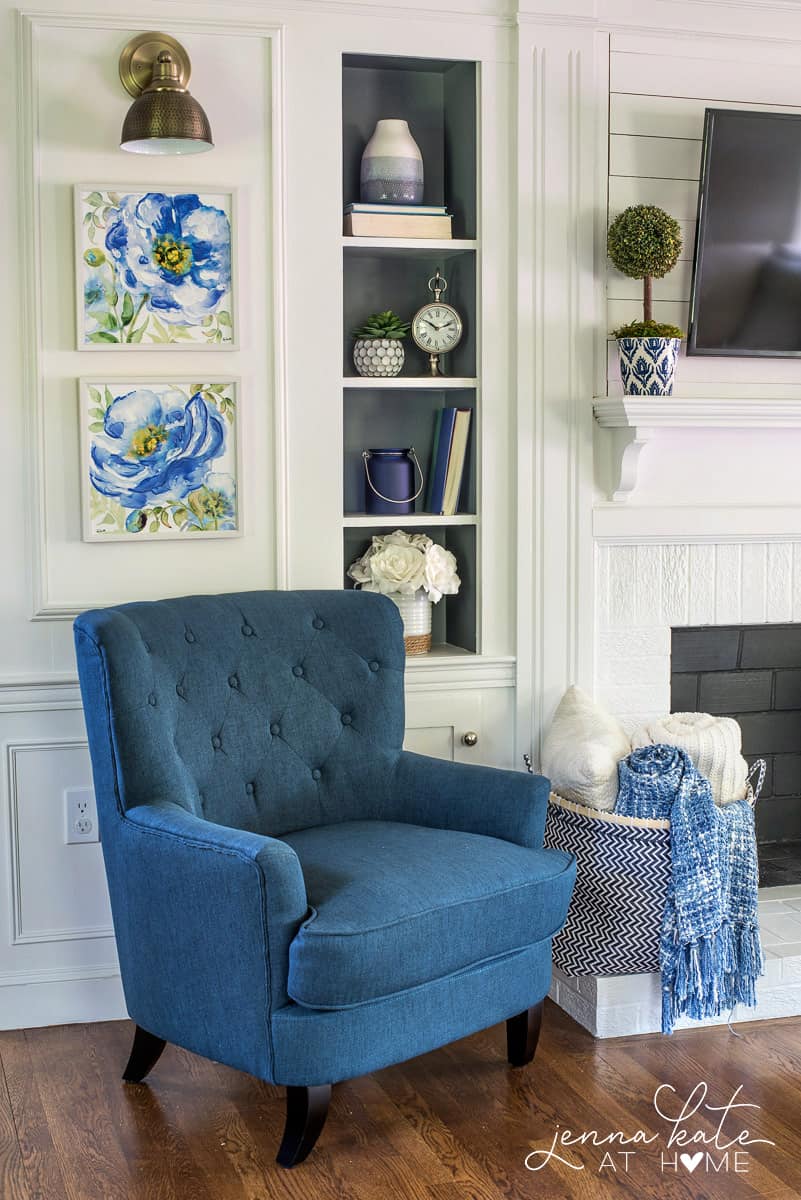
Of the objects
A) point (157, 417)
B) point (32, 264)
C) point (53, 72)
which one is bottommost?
point (157, 417)

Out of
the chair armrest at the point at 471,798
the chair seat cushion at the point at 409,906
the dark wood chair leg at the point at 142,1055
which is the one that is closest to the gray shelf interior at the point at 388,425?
the chair armrest at the point at 471,798

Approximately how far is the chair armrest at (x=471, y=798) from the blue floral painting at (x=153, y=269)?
1.08m

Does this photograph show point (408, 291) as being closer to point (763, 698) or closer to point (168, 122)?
point (168, 122)

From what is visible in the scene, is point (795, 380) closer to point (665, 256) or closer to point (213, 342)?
point (665, 256)

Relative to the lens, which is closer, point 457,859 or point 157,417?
point 457,859

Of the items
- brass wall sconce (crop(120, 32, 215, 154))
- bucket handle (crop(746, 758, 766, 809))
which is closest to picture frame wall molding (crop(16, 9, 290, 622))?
brass wall sconce (crop(120, 32, 215, 154))

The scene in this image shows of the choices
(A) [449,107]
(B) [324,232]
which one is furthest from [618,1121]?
(A) [449,107]

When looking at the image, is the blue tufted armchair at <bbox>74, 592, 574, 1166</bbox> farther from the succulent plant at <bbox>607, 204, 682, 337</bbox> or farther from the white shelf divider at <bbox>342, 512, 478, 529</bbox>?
the succulent plant at <bbox>607, 204, 682, 337</bbox>

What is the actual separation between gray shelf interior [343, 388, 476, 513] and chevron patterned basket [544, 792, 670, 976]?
912mm

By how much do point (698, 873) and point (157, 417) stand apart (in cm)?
157

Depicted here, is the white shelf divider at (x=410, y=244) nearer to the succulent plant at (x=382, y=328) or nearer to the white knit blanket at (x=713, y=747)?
the succulent plant at (x=382, y=328)

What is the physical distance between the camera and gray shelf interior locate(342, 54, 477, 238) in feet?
10.4

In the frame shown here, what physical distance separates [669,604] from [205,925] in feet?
5.06

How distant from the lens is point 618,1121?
8.05ft
